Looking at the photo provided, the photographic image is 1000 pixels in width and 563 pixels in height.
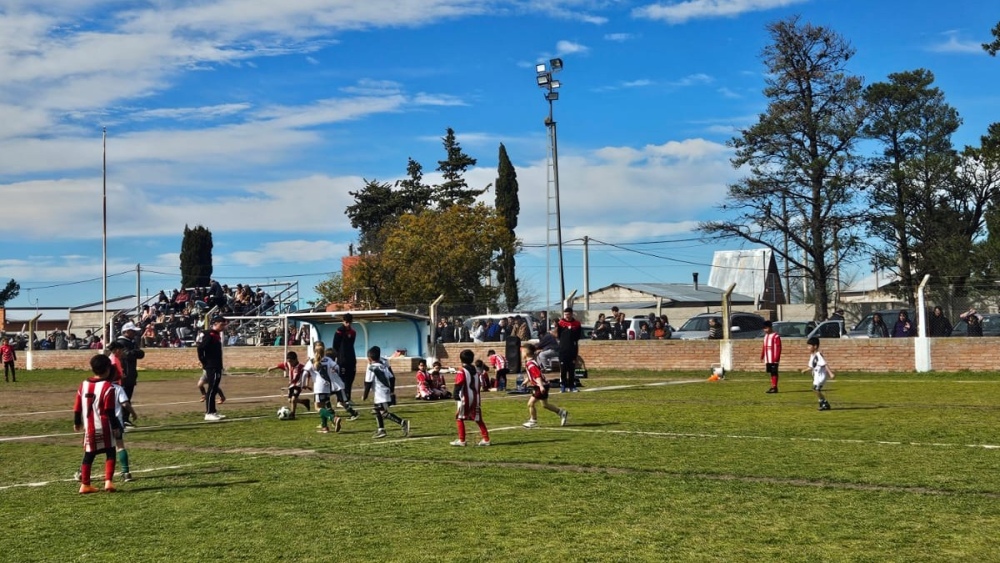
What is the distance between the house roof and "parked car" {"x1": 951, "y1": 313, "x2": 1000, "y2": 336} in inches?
1615

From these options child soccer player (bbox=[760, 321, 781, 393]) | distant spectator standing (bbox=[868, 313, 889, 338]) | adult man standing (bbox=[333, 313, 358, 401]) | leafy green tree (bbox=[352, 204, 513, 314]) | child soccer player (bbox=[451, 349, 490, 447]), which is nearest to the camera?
child soccer player (bbox=[451, 349, 490, 447])

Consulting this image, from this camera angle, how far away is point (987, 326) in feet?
89.0

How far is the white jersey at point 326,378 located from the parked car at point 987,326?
17.6 m

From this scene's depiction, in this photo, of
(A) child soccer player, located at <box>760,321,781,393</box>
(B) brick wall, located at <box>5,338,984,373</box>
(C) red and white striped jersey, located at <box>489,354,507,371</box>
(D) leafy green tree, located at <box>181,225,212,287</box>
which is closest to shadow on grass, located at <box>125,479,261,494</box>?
(A) child soccer player, located at <box>760,321,781,393</box>

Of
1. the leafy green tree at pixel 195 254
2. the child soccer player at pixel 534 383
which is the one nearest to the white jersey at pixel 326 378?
the child soccer player at pixel 534 383

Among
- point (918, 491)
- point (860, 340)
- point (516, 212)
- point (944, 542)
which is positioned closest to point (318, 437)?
point (918, 491)

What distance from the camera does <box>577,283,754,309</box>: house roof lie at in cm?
7248

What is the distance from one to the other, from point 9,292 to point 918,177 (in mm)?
85516

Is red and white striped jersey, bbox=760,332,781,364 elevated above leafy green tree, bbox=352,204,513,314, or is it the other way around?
leafy green tree, bbox=352,204,513,314

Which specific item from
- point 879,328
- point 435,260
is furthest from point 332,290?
point 879,328

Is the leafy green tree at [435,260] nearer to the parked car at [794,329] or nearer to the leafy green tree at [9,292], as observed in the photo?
the parked car at [794,329]

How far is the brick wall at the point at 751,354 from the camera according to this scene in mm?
27127

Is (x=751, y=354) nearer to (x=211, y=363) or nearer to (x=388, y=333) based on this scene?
(x=388, y=333)

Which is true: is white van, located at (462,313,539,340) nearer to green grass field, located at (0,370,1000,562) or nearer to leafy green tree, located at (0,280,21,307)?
green grass field, located at (0,370,1000,562)
